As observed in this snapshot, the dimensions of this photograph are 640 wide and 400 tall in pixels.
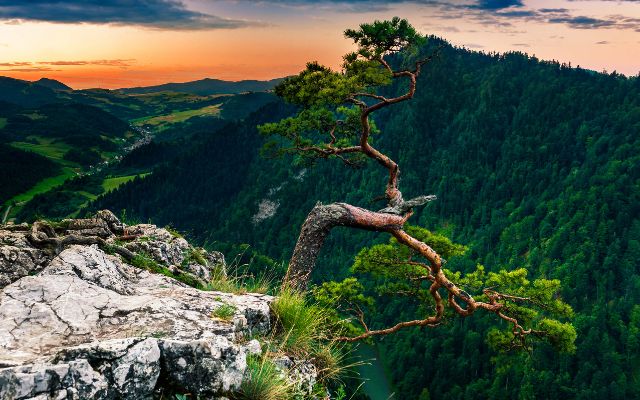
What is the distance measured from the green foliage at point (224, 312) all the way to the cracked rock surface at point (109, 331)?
88 mm

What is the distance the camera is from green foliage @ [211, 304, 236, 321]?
640 centimetres

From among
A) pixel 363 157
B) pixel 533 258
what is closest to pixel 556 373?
pixel 533 258

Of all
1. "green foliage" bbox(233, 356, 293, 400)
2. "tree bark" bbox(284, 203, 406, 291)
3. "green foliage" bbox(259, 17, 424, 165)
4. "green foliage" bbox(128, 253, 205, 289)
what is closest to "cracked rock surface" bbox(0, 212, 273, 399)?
"green foliage" bbox(233, 356, 293, 400)

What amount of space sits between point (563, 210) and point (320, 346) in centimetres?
21055

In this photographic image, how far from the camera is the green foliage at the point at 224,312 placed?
640cm

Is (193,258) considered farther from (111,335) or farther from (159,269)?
(111,335)

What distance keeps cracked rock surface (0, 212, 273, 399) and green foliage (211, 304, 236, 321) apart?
3.4 inches

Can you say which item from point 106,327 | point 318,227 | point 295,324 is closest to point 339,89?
point 318,227

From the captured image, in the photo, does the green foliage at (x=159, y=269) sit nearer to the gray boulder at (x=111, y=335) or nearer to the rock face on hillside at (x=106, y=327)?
the rock face on hillside at (x=106, y=327)

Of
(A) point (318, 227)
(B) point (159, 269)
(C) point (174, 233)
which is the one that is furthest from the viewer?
(A) point (318, 227)

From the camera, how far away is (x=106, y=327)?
224 inches

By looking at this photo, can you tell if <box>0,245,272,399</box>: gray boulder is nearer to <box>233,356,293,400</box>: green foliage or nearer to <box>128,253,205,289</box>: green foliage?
<box>233,356,293,400</box>: green foliage

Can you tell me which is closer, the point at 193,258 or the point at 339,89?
the point at 193,258

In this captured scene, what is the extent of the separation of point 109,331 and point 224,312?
1485mm
